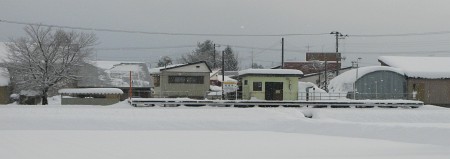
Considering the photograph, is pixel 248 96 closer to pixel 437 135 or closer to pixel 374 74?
pixel 374 74

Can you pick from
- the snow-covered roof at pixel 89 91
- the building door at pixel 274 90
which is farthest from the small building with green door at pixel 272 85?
the snow-covered roof at pixel 89 91

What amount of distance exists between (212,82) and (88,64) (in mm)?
25728

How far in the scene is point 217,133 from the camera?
74.0 feet

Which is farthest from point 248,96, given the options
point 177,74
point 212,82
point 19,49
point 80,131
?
point 212,82

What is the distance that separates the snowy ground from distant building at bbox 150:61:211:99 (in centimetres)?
1030

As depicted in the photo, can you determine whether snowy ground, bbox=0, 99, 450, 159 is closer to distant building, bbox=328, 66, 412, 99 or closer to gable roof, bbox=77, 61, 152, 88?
distant building, bbox=328, 66, 412, 99

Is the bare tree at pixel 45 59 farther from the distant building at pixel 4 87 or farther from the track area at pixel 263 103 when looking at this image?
the track area at pixel 263 103

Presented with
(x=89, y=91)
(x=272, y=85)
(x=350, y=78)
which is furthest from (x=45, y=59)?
(x=350, y=78)

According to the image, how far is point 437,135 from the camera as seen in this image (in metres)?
21.2

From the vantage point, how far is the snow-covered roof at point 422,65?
139ft

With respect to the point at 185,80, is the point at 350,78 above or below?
above

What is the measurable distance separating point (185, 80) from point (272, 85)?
9.48m

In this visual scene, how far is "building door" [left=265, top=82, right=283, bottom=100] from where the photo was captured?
37625 millimetres

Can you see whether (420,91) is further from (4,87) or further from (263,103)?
(4,87)
